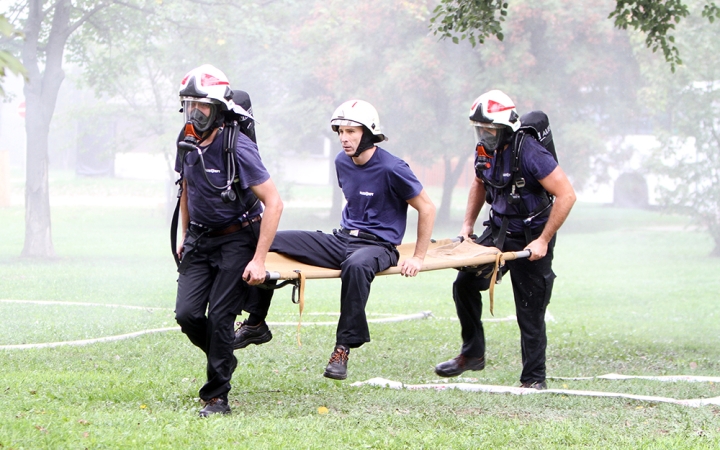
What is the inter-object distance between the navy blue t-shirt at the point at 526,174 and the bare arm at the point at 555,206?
0.18 ft

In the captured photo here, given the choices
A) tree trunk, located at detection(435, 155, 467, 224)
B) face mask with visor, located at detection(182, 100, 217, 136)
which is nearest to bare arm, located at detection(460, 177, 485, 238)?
face mask with visor, located at detection(182, 100, 217, 136)

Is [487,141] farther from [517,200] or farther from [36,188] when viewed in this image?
[36,188]

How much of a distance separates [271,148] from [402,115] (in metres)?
3.42

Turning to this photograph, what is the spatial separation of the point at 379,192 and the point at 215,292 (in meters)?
1.27

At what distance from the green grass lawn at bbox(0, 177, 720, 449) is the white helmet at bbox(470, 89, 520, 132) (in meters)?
1.78

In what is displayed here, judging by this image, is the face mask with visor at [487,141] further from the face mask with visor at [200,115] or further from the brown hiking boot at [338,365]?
the face mask with visor at [200,115]

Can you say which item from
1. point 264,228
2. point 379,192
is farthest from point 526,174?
point 264,228

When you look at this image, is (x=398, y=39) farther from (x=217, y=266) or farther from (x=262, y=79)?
(x=217, y=266)

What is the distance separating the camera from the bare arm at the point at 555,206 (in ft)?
19.8

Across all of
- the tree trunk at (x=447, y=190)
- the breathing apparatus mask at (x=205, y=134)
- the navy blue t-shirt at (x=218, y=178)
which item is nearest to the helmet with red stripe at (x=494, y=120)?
the navy blue t-shirt at (x=218, y=178)

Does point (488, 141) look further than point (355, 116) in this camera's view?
Yes

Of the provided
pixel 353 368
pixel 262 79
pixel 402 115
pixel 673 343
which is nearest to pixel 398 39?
pixel 402 115

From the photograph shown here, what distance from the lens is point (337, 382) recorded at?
633 cm

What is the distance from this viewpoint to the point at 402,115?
2344 centimetres
